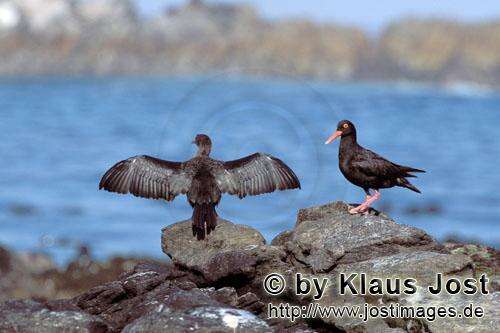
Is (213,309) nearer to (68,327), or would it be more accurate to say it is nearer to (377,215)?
(68,327)

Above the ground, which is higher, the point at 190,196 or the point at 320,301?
the point at 190,196

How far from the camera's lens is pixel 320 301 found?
14.2m

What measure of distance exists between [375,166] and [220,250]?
105 inches

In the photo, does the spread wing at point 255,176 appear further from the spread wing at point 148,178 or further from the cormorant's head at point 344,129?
the cormorant's head at point 344,129

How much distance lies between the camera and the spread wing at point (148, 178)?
16094 mm

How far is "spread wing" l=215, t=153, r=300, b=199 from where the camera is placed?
1609 cm

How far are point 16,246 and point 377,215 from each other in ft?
104

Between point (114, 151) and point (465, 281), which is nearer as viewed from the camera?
point (465, 281)

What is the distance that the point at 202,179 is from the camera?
15852mm

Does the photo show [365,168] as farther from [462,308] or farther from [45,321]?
[45,321]

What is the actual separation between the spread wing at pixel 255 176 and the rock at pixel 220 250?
63 cm

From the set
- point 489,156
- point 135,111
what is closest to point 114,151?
point 489,156

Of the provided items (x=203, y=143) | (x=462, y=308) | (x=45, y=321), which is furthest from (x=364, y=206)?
(x=45, y=321)

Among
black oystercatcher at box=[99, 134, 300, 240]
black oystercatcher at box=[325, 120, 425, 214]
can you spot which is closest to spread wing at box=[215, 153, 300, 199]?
black oystercatcher at box=[99, 134, 300, 240]
